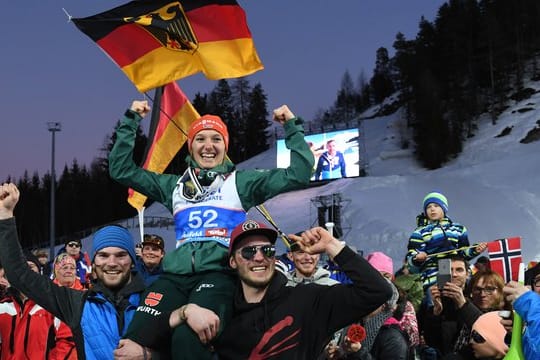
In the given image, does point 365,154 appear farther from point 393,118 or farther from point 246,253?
point 246,253

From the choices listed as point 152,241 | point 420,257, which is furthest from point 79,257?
point 420,257

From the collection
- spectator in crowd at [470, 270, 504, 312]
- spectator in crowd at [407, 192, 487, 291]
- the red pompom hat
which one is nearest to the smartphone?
spectator in crowd at [470, 270, 504, 312]

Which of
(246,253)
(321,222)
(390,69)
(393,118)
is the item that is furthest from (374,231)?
(390,69)

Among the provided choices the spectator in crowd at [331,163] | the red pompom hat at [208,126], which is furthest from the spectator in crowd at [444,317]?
the spectator in crowd at [331,163]

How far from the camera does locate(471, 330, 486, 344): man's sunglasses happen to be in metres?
3.97

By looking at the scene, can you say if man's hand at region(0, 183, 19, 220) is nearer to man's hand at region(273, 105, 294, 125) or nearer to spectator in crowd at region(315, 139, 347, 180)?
man's hand at region(273, 105, 294, 125)

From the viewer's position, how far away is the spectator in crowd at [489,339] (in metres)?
3.90

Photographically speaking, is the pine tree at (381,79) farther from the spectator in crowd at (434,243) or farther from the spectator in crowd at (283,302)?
the spectator in crowd at (283,302)

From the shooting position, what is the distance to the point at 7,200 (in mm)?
3717

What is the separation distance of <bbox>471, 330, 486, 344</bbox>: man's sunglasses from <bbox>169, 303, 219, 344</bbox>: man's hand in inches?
75.8

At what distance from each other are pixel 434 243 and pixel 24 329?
4.45m

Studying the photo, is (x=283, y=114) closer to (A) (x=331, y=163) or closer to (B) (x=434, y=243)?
(B) (x=434, y=243)

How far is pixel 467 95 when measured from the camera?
187ft

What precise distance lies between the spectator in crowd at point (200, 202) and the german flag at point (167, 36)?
2.10 meters
